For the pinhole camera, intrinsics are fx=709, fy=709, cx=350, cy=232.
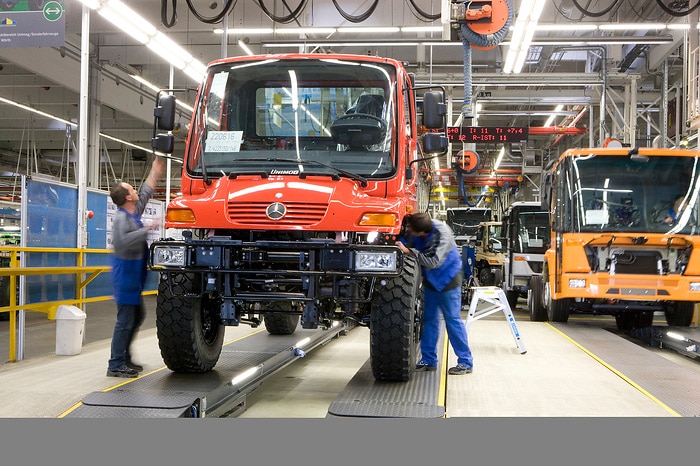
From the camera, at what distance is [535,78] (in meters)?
16.7

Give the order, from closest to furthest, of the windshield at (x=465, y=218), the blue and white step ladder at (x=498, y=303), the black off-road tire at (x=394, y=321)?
the black off-road tire at (x=394, y=321) → the blue and white step ladder at (x=498, y=303) → the windshield at (x=465, y=218)

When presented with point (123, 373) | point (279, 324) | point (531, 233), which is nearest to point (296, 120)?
point (123, 373)

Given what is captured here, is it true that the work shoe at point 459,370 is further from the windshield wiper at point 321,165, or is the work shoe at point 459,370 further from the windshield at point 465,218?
the windshield at point 465,218

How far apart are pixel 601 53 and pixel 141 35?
35.4 feet

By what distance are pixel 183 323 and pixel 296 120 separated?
1921 millimetres

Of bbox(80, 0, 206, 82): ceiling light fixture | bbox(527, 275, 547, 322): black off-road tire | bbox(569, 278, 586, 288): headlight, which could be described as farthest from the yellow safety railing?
bbox(527, 275, 547, 322): black off-road tire

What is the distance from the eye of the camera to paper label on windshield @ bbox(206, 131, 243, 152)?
19.2ft

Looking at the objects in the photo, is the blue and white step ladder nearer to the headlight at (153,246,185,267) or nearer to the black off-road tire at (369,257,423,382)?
the black off-road tire at (369,257,423,382)

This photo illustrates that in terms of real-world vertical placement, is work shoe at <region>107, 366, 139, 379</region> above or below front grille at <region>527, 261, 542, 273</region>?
below

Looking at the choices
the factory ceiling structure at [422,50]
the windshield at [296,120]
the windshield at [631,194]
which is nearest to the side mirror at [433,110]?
the windshield at [296,120]

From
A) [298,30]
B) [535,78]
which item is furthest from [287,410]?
[535,78]

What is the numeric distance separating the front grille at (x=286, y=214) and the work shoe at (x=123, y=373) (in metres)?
1.80

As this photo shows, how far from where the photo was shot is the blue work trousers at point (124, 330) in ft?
19.4

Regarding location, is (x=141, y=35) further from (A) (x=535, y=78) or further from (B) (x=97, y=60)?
(A) (x=535, y=78)
